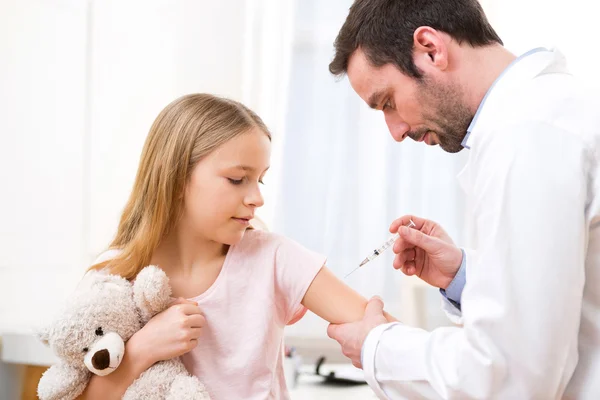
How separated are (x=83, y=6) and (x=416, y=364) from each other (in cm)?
221

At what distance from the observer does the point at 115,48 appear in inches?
108

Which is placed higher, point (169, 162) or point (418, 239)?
point (169, 162)

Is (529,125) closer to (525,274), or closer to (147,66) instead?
(525,274)

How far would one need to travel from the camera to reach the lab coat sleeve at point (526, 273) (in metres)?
0.97

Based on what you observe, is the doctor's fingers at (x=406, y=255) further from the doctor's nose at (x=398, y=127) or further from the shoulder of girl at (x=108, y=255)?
the shoulder of girl at (x=108, y=255)

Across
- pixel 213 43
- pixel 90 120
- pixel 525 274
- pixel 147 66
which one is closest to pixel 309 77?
pixel 213 43

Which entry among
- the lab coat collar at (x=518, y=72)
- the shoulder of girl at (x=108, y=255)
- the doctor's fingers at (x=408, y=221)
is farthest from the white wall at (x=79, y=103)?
the lab coat collar at (x=518, y=72)

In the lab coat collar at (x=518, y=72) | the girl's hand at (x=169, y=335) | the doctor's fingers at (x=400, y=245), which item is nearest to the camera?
the lab coat collar at (x=518, y=72)

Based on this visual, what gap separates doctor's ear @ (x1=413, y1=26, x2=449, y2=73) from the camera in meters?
1.35

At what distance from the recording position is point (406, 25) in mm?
1412

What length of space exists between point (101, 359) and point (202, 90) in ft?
5.44

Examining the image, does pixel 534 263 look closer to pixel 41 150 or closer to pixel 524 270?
pixel 524 270

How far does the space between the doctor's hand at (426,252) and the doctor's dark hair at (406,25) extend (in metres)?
0.37

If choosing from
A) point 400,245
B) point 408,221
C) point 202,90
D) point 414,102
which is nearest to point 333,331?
point 400,245
